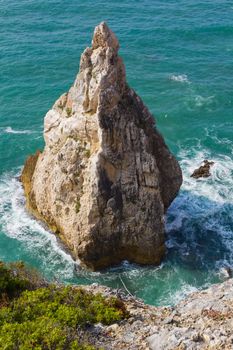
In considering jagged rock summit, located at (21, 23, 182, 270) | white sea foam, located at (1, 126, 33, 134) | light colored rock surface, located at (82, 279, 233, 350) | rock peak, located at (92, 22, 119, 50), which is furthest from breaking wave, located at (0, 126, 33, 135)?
light colored rock surface, located at (82, 279, 233, 350)

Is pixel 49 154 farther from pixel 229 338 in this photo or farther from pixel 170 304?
pixel 229 338

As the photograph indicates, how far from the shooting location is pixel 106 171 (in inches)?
1581

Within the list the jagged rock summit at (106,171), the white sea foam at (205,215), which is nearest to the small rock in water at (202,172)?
the white sea foam at (205,215)

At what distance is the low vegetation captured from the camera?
77.1ft

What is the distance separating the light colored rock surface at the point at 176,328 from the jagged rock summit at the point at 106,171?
10.6m

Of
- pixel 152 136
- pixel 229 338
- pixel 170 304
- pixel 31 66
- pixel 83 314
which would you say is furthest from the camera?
pixel 31 66

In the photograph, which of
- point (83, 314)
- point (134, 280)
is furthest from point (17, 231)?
point (83, 314)

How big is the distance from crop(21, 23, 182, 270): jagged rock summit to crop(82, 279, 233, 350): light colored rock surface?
1058cm

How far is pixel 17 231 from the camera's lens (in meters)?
46.3

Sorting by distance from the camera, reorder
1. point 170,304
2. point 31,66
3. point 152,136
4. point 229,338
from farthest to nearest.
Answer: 1. point 31,66
2. point 152,136
3. point 170,304
4. point 229,338

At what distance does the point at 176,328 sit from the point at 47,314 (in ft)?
21.0

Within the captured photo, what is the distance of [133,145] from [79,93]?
20.2 ft

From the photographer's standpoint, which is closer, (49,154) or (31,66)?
(49,154)

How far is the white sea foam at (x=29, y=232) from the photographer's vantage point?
42.4 metres
